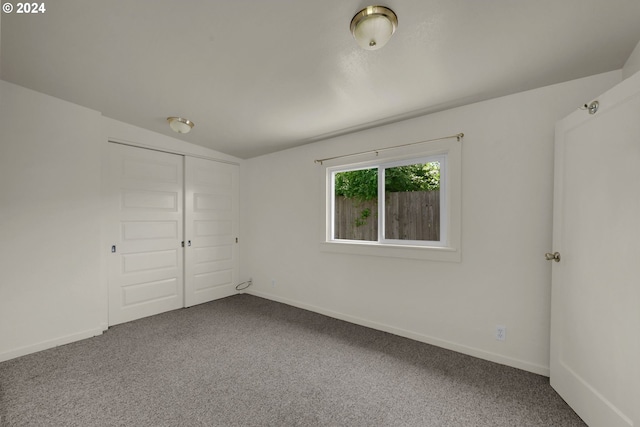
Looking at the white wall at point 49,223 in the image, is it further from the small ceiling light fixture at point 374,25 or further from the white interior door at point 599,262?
the white interior door at point 599,262

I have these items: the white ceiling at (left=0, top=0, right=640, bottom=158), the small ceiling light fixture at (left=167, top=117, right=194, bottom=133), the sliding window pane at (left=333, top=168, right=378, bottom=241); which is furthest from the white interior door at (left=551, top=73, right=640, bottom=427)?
the small ceiling light fixture at (left=167, top=117, right=194, bottom=133)

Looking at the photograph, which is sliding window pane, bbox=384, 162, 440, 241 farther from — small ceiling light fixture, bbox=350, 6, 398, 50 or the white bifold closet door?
the white bifold closet door

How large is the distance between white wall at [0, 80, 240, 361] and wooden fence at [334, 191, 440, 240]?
2810 millimetres

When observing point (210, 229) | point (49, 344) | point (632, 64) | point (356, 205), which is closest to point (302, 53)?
point (356, 205)

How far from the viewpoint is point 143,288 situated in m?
3.51

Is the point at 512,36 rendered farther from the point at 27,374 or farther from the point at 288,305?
the point at 27,374

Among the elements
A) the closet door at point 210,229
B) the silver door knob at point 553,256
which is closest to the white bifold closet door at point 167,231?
the closet door at point 210,229

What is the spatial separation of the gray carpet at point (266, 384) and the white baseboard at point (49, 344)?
87 mm

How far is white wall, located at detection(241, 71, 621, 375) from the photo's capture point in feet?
7.10

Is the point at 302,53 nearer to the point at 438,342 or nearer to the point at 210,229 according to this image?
the point at 438,342

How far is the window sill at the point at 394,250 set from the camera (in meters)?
2.58

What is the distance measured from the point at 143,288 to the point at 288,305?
6.17 feet

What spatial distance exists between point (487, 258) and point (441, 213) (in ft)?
1.90

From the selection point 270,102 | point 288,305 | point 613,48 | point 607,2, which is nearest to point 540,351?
point 613,48
